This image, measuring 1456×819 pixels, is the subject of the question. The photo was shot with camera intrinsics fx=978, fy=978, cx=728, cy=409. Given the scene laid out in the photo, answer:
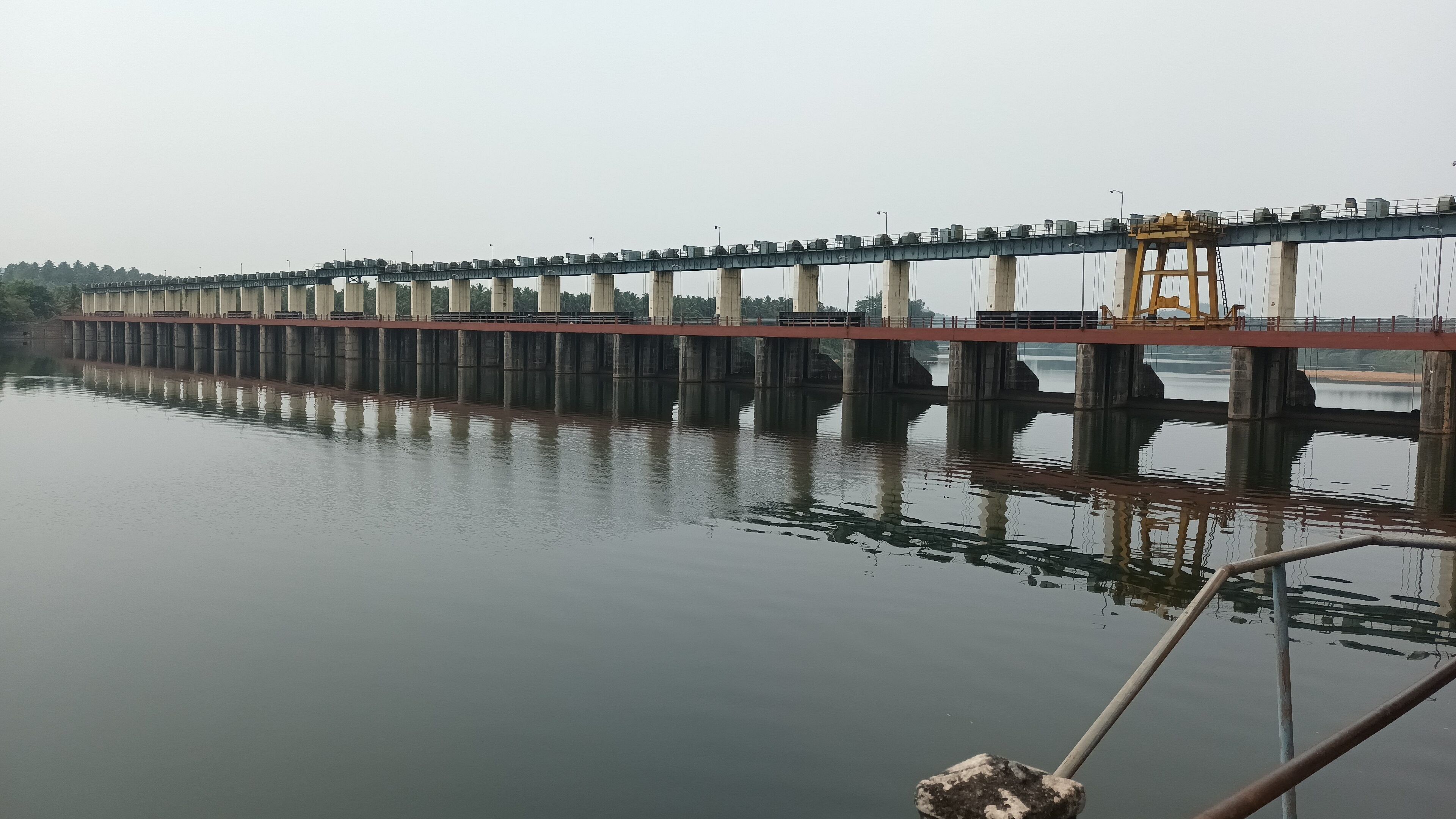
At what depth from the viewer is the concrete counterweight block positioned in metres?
7.17

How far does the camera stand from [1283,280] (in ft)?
184

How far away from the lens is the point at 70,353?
138250 millimetres

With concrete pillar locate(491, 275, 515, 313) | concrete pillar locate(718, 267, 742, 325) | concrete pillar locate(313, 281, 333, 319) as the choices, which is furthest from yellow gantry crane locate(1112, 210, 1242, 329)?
concrete pillar locate(313, 281, 333, 319)

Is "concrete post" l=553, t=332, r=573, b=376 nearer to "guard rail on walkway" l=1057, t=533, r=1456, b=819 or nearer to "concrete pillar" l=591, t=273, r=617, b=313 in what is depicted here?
"concrete pillar" l=591, t=273, r=617, b=313

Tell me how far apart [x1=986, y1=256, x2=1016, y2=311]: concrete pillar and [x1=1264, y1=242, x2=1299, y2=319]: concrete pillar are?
16.3 metres

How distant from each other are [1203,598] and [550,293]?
99085 millimetres

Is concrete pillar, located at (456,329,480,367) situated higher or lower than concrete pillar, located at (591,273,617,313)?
lower

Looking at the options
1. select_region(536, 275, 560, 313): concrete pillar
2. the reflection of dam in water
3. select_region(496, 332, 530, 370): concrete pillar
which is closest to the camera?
the reflection of dam in water

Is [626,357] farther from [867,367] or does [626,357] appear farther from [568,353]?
[867,367]

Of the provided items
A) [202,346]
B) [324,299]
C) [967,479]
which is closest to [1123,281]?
[967,479]

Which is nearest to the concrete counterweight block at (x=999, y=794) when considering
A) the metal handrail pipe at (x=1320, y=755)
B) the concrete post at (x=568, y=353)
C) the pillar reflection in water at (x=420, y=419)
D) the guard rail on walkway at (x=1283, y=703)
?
the guard rail on walkway at (x=1283, y=703)

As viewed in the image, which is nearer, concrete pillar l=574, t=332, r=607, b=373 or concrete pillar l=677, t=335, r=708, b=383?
concrete pillar l=677, t=335, r=708, b=383

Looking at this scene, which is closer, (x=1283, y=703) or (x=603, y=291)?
(x=1283, y=703)

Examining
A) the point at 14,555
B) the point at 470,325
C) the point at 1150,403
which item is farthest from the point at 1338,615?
the point at 470,325
